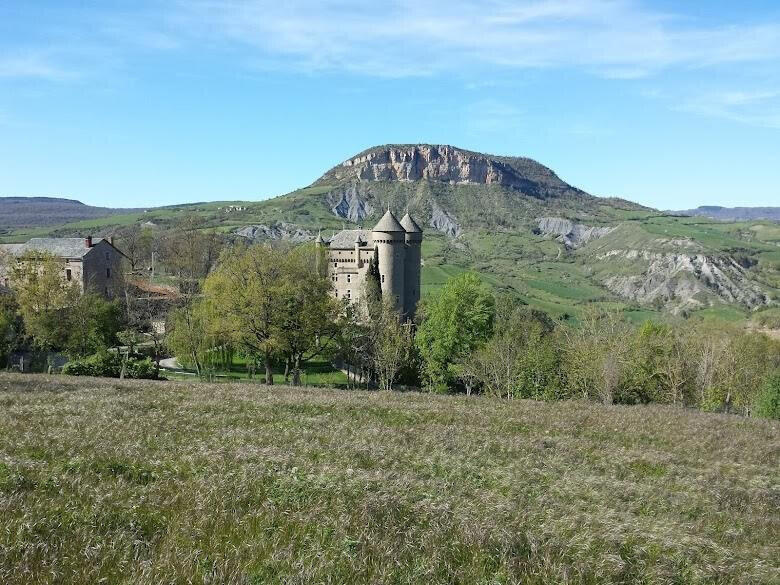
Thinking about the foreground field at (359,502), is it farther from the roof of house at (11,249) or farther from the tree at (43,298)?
the roof of house at (11,249)

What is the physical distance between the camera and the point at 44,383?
87.2 ft

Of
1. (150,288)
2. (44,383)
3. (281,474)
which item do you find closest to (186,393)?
(44,383)

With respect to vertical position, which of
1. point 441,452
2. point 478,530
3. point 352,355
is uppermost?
point 478,530

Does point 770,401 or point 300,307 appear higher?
point 300,307

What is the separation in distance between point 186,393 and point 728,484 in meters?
19.1

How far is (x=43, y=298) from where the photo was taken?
188 feet

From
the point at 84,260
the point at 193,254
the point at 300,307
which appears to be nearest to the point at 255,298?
the point at 300,307

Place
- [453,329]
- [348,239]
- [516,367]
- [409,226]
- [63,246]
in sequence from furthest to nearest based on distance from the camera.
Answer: [348,239], [409,226], [63,246], [453,329], [516,367]

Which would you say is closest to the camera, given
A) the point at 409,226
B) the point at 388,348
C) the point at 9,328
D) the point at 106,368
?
the point at 106,368

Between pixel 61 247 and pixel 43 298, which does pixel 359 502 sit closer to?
pixel 43 298

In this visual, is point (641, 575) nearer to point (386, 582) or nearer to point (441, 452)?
point (386, 582)

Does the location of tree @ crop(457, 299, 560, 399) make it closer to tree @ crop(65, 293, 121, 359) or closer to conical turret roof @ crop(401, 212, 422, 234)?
tree @ crop(65, 293, 121, 359)

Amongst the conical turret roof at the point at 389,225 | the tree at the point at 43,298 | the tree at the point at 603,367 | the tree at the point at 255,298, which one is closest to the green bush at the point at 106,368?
the tree at the point at 255,298

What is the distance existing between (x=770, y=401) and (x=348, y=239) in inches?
2689
